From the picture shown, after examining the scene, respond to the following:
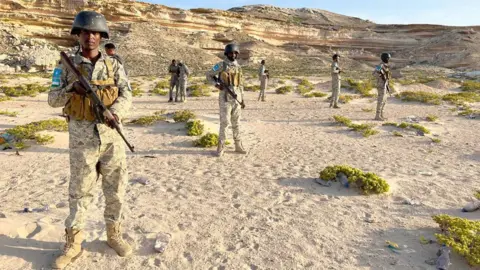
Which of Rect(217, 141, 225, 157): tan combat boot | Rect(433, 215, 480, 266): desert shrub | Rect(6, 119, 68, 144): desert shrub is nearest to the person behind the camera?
Rect(433, 215, 480, 266): desert shrub

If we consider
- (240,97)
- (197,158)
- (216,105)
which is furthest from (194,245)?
(216,105)

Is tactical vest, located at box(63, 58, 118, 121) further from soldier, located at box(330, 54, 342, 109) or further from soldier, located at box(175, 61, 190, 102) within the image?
soldier, located at box(175, 61, 190, 102)

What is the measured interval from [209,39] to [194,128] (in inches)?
1693

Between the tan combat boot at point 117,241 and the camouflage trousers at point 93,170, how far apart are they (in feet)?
0.28

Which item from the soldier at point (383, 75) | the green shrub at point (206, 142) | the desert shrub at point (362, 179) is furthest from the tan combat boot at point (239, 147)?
the soldier at point (383, 75)

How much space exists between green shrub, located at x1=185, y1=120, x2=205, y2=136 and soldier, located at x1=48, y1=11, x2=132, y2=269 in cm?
545

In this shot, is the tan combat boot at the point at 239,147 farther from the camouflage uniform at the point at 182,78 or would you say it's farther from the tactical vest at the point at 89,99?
the camouflage uniform at the point at 182,78

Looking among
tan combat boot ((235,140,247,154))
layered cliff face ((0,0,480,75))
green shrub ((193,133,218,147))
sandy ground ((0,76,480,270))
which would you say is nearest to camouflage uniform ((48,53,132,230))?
sandy ground ((0,76,480,270))

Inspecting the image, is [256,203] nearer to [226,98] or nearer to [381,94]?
[226,98]

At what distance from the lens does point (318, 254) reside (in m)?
3.53

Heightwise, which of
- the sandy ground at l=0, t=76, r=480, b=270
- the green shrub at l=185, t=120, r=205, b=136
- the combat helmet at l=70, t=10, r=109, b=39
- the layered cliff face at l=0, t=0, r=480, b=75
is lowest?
the sandy ground at l=0, t=76, r=480, b=270

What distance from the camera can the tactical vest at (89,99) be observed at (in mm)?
2957

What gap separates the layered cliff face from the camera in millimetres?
38281

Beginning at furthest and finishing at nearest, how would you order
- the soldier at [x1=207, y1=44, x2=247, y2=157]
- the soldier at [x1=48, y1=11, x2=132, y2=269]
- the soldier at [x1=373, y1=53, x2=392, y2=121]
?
the soldier at [x1=373, y1=53, x2=392, y2=121], the soldier at [x1=207, y1=44, x2=247, y2=157], the soldier at [x1=48, y1=11, x2=132, y2=269]
